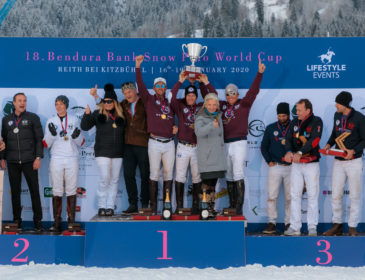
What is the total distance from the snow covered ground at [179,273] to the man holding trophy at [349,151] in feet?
2.52

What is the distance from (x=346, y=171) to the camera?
491 centimetres

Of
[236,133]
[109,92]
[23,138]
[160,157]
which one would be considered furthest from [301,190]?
[23,138]

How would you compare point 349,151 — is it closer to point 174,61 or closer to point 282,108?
point 282,108

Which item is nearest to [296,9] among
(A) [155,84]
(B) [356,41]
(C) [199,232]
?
(B) [356,41]

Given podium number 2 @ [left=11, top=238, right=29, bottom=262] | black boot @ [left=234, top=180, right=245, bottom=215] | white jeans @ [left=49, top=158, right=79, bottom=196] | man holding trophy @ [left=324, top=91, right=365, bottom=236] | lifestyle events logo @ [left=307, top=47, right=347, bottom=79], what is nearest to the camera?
podium number 2 @ [left=11, top=238, right=29, bottom=262]

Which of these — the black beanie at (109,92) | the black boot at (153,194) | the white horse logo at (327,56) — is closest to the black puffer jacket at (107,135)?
the black beanie at (109,92)

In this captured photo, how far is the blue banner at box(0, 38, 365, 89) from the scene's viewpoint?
221 inches

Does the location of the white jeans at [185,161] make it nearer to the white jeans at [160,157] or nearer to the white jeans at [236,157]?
the white jeans at [160,157]

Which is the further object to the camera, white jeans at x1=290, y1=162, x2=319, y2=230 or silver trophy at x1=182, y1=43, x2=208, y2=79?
silver trophy at x1=182, y1=43, x2=208, y2=79

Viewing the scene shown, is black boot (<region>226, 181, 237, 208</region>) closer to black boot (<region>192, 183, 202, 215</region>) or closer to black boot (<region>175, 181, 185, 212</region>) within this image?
black boot (<region>192, 183, 202, 215</region>)

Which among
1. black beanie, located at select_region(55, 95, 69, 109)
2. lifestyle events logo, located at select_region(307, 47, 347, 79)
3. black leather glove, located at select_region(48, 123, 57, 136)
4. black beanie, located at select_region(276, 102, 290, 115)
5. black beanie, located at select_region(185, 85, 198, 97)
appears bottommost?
black leather glove, located at select_region(48, 123, 57, 136)

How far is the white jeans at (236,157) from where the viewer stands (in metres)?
5.15

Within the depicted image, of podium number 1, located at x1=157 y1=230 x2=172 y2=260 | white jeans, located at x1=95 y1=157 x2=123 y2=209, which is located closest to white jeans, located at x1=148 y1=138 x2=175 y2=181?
white jeans, located at x1=95 y1=157 x2=123 y2=209

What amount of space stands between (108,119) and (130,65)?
0.82 meters
